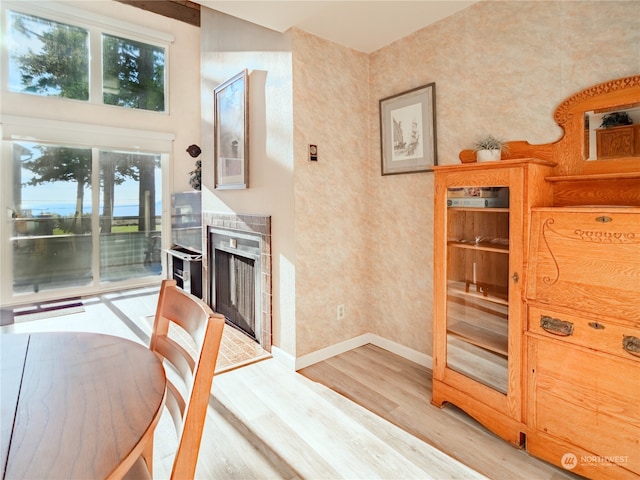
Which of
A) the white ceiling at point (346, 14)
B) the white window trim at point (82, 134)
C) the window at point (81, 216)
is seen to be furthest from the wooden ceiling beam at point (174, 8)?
the white ceiling at point (346, 14)

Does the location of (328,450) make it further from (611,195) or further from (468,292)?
(611,195)

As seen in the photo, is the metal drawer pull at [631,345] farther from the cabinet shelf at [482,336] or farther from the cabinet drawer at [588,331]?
the cabinet shelf at [482,336]

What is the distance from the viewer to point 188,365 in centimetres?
99

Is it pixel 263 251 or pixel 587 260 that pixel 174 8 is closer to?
pixel 263 251

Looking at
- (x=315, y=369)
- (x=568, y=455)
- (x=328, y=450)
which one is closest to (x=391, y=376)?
(x=315, y=369)

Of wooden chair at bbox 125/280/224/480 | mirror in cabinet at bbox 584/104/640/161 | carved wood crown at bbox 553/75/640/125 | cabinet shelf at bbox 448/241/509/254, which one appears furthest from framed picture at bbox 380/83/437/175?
wooden chair at bbox 125/280/224/480

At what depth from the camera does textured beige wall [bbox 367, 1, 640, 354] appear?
180 cm

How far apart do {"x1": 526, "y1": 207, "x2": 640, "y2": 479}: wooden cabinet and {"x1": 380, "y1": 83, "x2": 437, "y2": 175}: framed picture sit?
41.8 inches

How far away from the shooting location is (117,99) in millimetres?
4770

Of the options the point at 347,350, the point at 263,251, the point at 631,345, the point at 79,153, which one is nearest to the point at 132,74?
the point at 79,153

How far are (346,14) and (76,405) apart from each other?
2602mm

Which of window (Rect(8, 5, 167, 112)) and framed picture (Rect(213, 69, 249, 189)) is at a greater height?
window (Rect(8, 5, 167, 112))

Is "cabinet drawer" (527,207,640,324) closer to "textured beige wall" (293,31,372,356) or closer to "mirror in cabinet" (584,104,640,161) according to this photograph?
"mirror in cabinet" (584,104,640,161)

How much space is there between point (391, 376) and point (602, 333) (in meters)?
1.36
